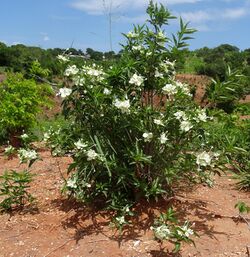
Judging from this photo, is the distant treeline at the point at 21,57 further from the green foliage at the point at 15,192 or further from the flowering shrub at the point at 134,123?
the flowering shrub at the point at 134,123

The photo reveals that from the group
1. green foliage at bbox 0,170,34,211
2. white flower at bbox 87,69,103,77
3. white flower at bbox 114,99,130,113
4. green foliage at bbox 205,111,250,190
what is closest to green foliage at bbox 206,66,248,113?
green foliage at bbox 205,111,250,190

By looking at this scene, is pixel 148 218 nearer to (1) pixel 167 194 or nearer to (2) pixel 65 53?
(1) pixel 167 194

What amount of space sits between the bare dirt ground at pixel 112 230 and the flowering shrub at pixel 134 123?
21 cm

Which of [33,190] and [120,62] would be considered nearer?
[120,62]

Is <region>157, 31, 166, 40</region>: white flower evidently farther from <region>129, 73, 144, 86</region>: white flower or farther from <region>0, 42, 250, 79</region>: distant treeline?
<region>0, 42, 250, 79</region>: distant treeline

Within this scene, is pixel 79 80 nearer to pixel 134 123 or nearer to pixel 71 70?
pixel 71 70

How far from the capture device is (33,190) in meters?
4.52

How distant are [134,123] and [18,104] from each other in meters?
3.37

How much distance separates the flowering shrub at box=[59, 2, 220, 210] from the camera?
3.34m

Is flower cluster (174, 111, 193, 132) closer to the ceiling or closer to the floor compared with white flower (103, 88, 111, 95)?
closer to the floor

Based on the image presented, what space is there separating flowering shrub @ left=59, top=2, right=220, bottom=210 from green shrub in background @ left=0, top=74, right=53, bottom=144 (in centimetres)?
274

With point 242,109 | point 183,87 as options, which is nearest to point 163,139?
point 183,87

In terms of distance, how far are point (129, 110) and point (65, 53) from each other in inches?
29.1

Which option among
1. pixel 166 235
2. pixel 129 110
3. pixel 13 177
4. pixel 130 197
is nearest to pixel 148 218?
pixel 130 197
